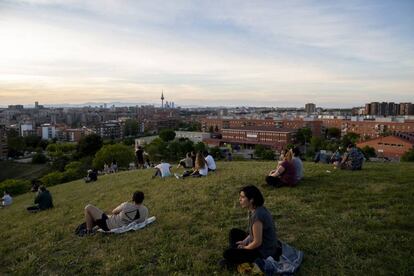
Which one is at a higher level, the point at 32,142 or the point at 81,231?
the point at 81,231

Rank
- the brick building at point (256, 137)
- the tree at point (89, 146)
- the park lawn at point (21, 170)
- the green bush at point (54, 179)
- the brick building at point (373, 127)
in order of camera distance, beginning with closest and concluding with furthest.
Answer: the green bush at point (54, 179)
the park lawn at point (21, 170)
the tree at point (89, 146)
the brick building at point (256, 137)
the brick building at point (373, 127)

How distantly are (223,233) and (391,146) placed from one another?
5972 centimetres

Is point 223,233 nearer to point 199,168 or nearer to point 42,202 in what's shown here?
point 199,168

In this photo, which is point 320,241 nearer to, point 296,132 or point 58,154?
point 58,154

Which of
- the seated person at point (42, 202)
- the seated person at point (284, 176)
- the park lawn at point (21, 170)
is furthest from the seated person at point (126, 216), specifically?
the park lawn at point (21, 170)

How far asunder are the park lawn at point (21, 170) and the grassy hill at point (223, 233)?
5265 centimetres

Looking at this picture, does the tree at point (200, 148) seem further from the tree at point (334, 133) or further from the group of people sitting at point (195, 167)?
the tree at point (334, 133)

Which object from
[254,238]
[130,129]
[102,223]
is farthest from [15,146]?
[254,238]

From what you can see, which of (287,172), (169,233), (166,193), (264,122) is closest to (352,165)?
(287,172)

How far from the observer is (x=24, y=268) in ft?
22.0

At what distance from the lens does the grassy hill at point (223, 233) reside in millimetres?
5801

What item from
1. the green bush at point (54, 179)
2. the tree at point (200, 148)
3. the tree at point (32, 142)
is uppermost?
the tree at point (200, 148)

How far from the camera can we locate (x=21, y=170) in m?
64.1

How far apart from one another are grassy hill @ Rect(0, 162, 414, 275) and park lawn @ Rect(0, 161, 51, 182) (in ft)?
173
